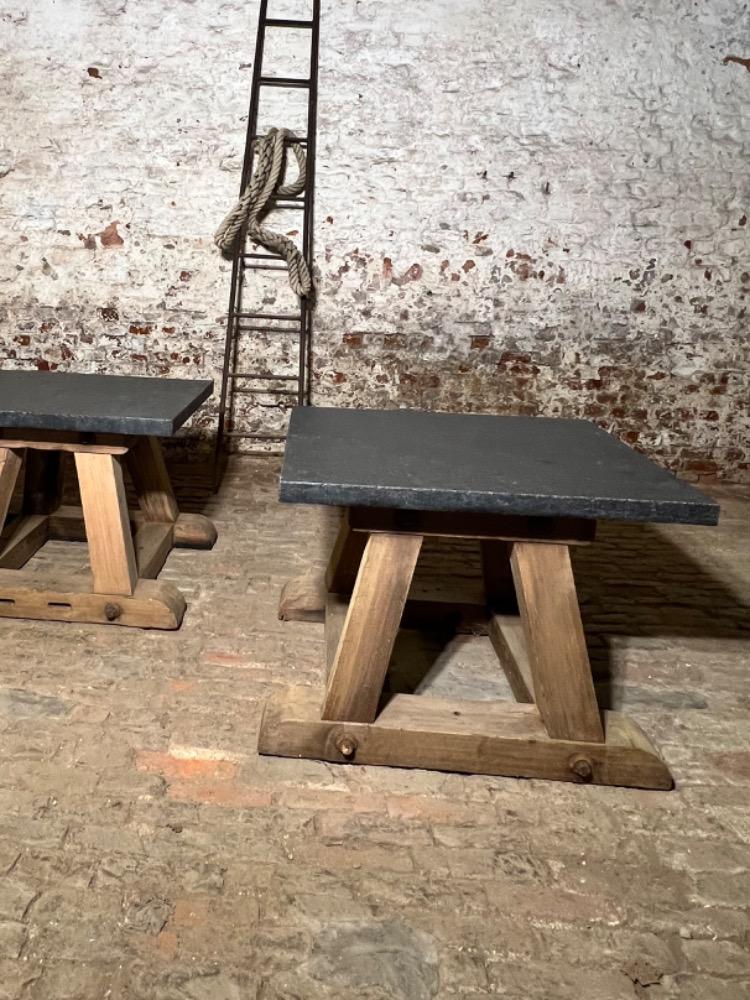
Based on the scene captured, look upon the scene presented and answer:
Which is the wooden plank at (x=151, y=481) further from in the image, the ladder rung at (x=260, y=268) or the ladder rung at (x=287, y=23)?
the ladder rung at (x=287, y=23)

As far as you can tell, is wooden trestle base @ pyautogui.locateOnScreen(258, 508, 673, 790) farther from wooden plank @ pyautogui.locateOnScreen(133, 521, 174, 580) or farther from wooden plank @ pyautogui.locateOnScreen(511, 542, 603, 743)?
wooden plank @ pyautogui.locateOnScreen(133, 521, 174, 580)

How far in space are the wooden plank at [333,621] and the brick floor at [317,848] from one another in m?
0.12

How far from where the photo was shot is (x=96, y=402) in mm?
2262

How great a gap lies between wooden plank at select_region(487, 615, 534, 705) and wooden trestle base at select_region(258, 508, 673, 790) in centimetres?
14

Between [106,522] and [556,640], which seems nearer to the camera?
[556,640]

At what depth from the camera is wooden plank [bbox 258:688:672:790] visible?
1665mm

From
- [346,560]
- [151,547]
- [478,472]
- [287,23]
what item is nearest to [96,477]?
[151,547]

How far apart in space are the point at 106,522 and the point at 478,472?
122 cm

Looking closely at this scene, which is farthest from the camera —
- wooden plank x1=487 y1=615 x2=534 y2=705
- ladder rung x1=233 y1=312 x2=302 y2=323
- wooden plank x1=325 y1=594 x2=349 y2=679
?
ladder rung x1=233 y1=312 x2=302 y2=323

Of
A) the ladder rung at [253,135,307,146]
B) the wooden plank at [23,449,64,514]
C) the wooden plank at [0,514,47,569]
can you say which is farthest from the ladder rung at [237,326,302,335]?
the wooden plank at [0,514,47,569]

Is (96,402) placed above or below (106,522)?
above

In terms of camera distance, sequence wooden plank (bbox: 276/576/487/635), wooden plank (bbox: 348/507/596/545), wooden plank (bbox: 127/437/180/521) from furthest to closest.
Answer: wooden plank (bbox: 127/437/180/521) → wooden plank (bbox: 276/576/487/635) → wooden plank (bbox: 348/507/596/545)

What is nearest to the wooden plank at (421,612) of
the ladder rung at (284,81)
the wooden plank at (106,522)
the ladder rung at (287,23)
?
the wooden plank at (106,522)

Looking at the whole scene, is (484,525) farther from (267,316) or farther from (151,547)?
(267,316)
